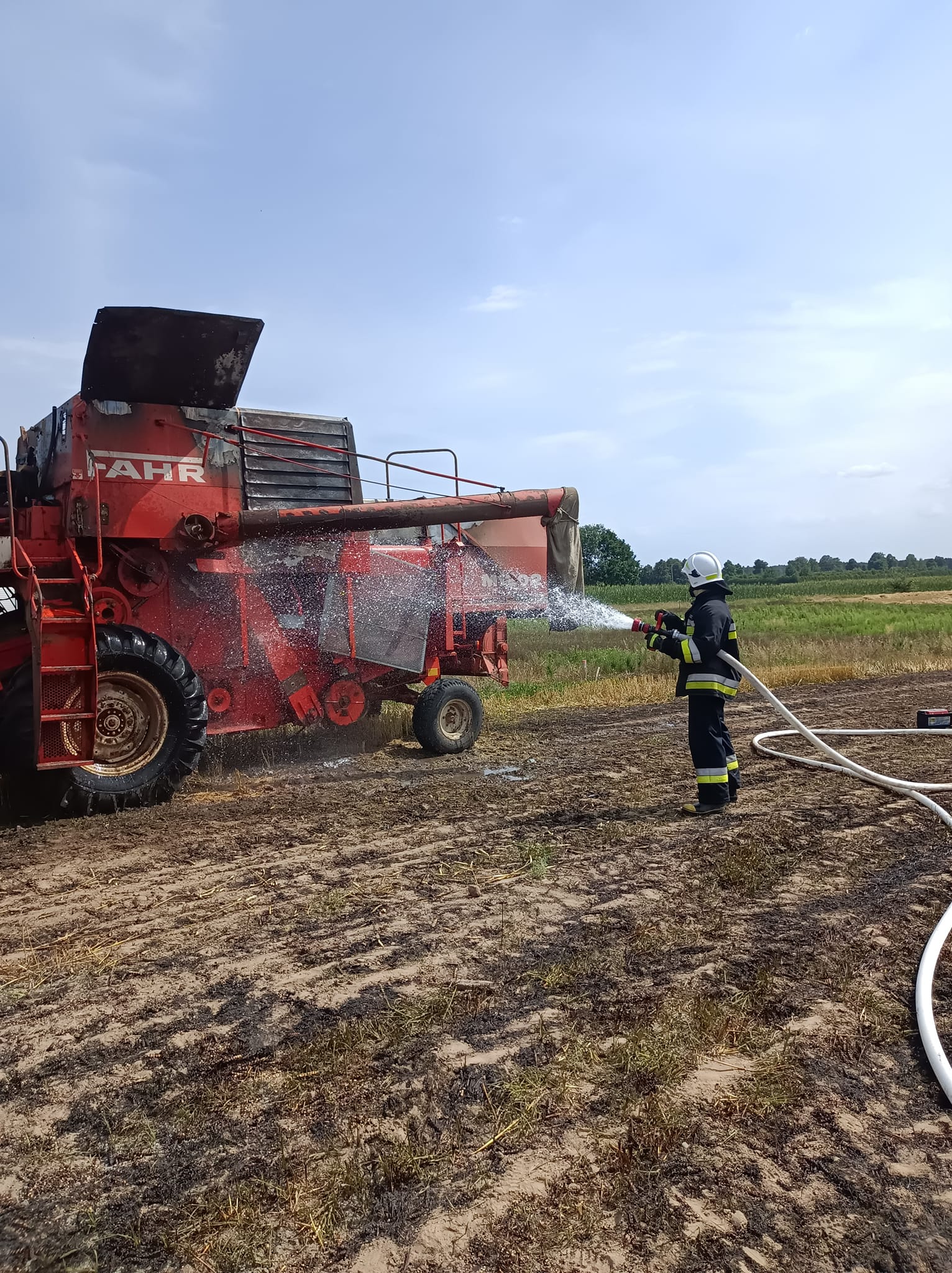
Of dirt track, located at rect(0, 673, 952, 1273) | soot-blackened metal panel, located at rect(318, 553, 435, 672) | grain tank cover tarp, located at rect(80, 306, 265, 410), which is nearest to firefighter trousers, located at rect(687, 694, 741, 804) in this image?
dirt track, located at rect(0, 673, 952, 1273)

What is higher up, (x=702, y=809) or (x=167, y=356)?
(x=167, y=356)

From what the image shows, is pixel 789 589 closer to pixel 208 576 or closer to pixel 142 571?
pixel 208 576

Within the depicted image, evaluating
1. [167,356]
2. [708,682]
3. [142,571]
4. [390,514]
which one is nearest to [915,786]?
[708,682]

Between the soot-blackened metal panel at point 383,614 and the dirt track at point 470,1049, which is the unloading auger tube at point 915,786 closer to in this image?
the dirt track at point 470,1049

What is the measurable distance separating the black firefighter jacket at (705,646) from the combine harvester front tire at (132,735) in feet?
11.5

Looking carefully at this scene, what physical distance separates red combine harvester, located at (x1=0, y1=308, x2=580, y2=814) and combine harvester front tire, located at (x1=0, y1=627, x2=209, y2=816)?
0.5 inches

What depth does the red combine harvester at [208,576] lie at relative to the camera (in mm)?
6523

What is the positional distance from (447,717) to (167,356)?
14.1ft

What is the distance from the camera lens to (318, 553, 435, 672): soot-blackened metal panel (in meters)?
8.69

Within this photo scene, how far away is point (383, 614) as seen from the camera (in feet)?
29.3

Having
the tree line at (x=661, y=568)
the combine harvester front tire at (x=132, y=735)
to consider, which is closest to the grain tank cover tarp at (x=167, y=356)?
the combine harvester front tire at (x=132, y=735)

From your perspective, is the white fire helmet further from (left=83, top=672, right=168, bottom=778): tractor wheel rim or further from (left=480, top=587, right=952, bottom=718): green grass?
(left=480, top=587, right=952, bottom=718): green grass

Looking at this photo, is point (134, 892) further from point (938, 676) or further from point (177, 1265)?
point (938, 676)

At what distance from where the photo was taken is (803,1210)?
249 cm
